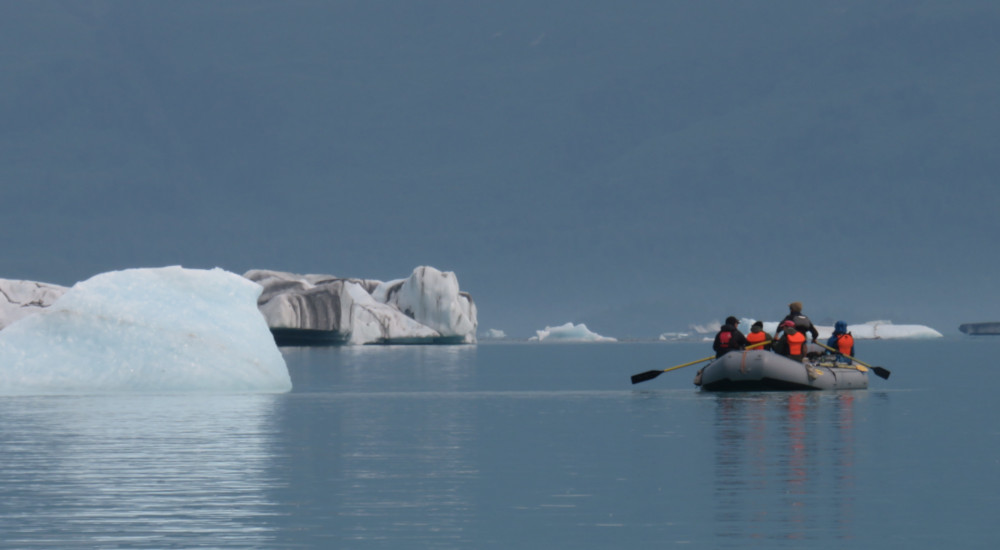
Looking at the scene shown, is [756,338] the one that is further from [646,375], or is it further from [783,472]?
[783,472]

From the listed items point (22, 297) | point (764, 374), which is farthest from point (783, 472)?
point (22, 297)

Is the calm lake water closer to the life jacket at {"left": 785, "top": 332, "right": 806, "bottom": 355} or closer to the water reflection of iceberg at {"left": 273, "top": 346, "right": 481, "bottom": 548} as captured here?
the water reflection of iceberg at {"left": 273, "top": 346, "right": 481, "bottom": 548}

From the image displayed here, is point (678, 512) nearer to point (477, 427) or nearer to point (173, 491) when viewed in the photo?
point (173, 491)

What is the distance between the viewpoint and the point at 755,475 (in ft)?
45.4

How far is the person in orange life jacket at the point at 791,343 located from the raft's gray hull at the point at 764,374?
12.4 inches

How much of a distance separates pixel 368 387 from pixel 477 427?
15.1m

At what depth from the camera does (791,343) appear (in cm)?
2884

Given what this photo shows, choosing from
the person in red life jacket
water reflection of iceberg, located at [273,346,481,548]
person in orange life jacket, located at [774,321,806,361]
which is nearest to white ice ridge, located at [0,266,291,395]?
water reflection of iceberg, located at [273,346,481,548]

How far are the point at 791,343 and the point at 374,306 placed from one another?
64.1 metres

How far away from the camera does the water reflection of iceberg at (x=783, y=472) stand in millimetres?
10688

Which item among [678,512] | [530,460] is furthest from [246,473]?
[678,512]

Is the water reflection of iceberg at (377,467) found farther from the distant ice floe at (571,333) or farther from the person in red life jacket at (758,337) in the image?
the distant ice floe at (571,333)

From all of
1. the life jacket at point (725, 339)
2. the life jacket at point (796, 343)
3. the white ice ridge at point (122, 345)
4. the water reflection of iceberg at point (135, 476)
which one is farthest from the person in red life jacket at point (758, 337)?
the water reflection of iceberg at point (135, 476)

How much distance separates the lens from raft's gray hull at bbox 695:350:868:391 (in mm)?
28062
